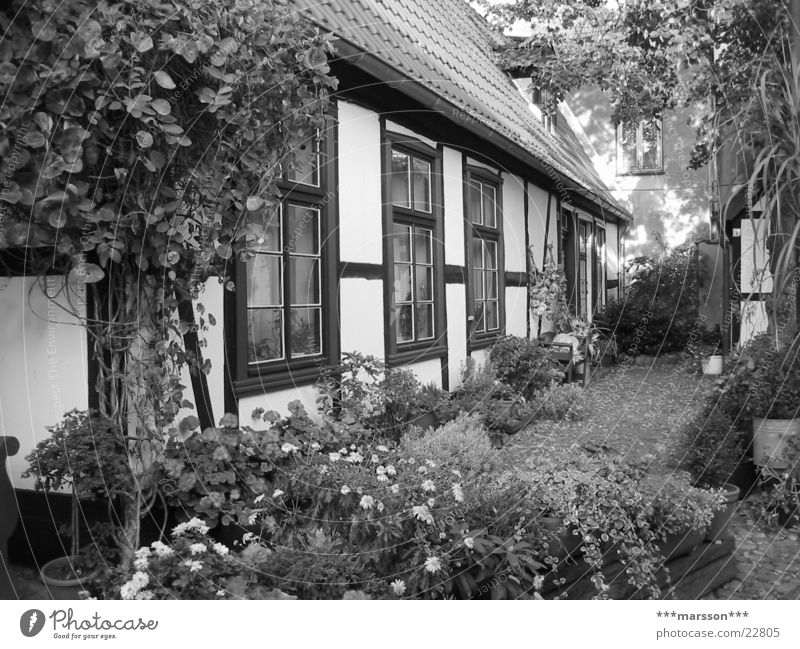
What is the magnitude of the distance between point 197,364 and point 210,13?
55.8 inches

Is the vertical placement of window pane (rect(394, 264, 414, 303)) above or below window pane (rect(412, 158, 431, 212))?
below

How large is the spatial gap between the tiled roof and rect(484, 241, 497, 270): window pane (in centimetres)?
101

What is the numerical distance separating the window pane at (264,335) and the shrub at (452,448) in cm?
91

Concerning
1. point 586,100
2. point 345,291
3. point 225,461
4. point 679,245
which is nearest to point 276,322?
point 345,291

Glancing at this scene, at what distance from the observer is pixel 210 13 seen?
2549 mm

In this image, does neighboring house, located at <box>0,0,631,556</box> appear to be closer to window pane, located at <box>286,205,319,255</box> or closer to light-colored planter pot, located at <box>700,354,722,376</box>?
window pane, located at <box>286,205,319,255</box>

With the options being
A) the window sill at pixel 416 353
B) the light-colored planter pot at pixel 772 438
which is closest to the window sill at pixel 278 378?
the window sill at pixel 416 353

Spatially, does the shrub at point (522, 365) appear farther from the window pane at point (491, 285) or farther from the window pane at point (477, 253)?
the window pane at point (477, 253)

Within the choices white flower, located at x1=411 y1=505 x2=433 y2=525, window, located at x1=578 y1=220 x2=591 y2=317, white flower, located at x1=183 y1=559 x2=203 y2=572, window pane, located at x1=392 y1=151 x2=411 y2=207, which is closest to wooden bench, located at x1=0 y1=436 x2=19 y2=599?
white flower, located at x1=183 y1=559 x2=203 y2=572

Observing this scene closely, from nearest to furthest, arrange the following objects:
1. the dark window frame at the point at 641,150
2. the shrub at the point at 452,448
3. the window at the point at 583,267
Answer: the shrub at the point at 452,448 < the dark window frame at the point at 641,150 < the window at the point at 583,267

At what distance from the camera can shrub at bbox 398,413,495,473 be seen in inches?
133

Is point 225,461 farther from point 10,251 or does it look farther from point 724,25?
point 724,25

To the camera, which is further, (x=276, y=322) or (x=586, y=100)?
(x=586, y=100)

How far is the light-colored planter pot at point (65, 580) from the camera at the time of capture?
2.59m
